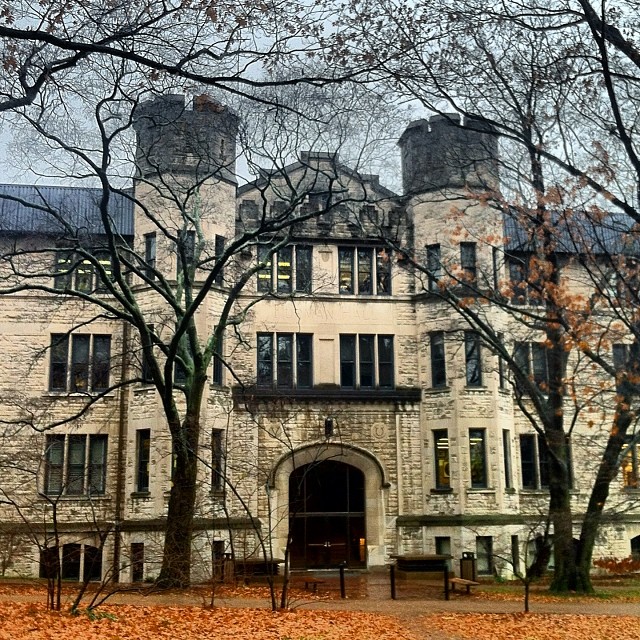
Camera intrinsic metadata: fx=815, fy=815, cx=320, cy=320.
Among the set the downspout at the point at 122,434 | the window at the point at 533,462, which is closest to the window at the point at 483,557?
the window at the point at 533,462

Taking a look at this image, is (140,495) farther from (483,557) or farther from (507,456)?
(507,456)

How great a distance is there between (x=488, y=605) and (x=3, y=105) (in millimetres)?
13524

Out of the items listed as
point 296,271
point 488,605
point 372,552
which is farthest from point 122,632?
point 296,271

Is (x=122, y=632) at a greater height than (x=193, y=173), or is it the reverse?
(x=193, y=173)

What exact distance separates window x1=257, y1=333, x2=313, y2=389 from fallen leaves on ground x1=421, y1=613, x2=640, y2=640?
42.1 feet

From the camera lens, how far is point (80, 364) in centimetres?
2742

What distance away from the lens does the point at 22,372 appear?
2700 centimetres

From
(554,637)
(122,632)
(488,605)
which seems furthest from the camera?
(488,605)

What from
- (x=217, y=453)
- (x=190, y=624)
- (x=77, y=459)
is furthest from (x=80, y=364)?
(x=190, y=624)

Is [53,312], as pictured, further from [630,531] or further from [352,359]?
[630,531]

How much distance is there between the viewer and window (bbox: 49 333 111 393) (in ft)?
89.4

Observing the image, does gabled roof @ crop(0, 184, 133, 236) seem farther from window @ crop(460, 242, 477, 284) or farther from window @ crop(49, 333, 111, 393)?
window @ crop(460, 242, 477, 284)

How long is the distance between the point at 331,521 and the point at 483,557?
5.06 metres

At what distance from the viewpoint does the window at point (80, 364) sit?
89.4ft
